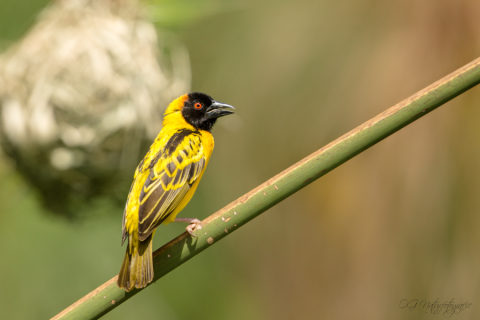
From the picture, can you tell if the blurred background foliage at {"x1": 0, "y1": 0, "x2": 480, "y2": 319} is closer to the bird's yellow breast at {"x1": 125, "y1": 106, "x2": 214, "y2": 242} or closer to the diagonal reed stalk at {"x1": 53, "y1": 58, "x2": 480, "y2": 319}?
the bird's yellow breast at {"x1": 125, "y1": 106, "x2": 214, "y2": 242}

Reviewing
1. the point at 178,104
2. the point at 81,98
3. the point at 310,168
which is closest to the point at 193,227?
the point at 310,168

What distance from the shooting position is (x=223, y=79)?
12.4 ft

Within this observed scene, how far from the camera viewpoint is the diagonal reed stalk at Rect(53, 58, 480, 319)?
1.13 meters

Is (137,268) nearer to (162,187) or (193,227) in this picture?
(193,227)

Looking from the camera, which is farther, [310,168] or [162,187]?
[162,187]

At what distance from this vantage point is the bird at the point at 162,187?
63.0 inches

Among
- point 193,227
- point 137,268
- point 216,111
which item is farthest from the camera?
point 216,111

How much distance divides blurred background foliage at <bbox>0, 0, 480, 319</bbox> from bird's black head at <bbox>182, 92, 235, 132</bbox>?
59 centimetres

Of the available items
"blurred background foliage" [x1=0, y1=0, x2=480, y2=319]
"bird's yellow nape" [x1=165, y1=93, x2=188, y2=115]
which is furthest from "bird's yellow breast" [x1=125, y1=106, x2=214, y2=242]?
"blurred background foliage" [x1=0, y1=0, x2=480, y2=319]

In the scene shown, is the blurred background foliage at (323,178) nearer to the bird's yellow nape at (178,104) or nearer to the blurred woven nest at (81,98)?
the blurred woven nest at (81,98)

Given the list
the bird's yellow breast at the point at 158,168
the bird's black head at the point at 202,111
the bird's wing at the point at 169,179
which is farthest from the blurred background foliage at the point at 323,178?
the bird's wing at the point at 169,179

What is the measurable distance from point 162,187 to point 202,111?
0.75 metres

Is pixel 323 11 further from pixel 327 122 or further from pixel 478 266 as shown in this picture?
pixel 478 266

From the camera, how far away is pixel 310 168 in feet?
3.93
